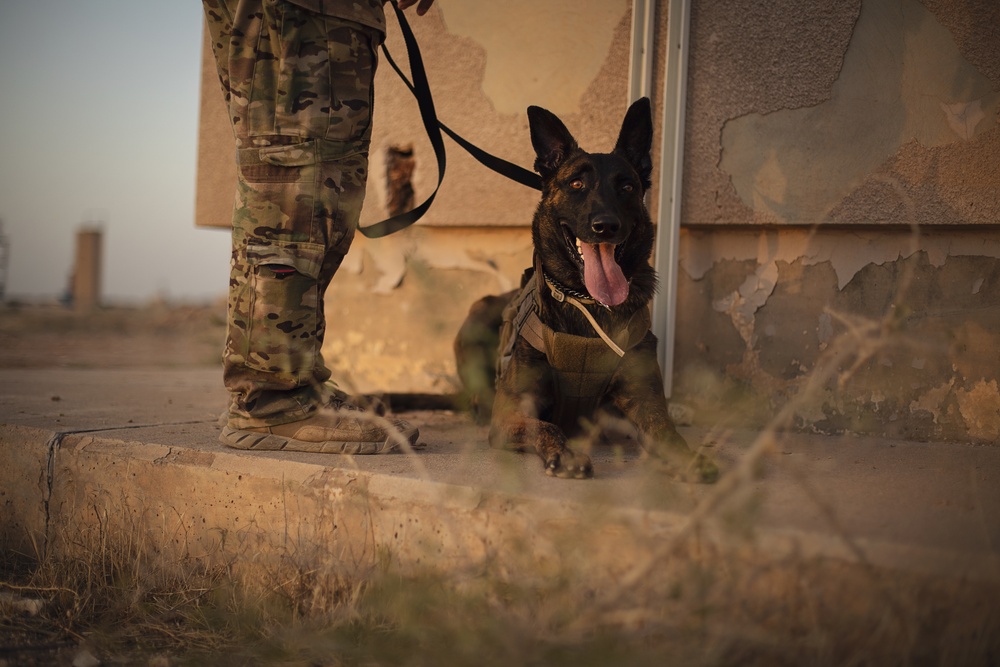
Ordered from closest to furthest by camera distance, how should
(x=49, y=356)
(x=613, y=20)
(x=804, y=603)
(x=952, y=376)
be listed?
(x=804, y=603)
(x=952, y=376)
(x=613, y=20)
(x=49, y=356)

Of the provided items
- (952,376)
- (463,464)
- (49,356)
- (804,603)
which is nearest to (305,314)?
(463,464)

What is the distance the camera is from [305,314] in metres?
2.62

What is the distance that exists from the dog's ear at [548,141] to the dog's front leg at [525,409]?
818mm

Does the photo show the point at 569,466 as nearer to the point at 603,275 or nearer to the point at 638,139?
the point at 603,275

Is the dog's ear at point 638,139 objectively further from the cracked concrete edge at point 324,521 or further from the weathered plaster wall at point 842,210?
the cracked concrete edge at point 324,521

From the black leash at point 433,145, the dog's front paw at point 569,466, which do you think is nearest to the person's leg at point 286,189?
the black leash at point 433,145

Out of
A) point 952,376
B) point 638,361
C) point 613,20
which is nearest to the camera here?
point 638,361

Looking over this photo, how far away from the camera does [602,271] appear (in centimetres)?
291

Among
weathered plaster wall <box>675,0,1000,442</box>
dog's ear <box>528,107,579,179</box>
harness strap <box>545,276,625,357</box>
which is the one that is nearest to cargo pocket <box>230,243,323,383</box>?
harness strap <box>545,276,625,357</box>

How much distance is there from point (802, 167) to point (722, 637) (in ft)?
7.58

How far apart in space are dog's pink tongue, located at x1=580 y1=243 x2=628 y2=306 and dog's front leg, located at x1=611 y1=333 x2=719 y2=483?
227 mm

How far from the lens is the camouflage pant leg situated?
2.49 m

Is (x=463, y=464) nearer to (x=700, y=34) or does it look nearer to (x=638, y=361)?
(x=638, y=361)

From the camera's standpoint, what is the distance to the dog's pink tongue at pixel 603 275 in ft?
9.32
